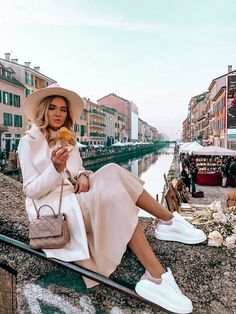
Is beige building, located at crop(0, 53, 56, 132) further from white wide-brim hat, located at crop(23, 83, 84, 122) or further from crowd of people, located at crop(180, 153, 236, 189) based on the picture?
white wide-brim hat, located at crop(23, 83, 84, 122)

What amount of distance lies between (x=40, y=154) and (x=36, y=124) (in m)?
0.23

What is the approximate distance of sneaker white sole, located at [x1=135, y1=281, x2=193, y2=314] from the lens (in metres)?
1.68

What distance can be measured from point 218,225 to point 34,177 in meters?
1.32

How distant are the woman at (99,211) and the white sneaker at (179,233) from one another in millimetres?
263

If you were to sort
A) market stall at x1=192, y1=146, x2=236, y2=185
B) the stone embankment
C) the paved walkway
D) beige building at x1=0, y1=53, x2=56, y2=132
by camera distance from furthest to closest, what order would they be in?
1. beige building at x1=0, y1=53, x2=56, y2=132
2. market stall at x1=192, y1=146, x2=236, y2=185
3. the paved walkway
4. the stone embankment

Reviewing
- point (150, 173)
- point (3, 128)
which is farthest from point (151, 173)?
point (3, 128)

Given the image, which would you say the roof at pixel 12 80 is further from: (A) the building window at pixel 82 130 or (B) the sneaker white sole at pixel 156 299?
(B) the sneaker white sole at pixel 156 299

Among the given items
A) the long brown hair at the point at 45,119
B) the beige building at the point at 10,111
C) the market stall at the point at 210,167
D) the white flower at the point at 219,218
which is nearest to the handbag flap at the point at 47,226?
the long brown hair at the point at 45,119

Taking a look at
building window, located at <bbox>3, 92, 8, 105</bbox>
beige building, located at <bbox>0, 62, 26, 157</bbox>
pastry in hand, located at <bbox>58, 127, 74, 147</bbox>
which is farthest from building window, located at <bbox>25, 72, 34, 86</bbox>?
pastry in hand, located at <bbox>58, 127, 74, 147</bbox>

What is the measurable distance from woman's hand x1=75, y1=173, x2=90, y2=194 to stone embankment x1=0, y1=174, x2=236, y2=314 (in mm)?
487

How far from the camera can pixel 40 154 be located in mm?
1853

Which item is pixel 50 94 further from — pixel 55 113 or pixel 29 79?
pixel 29 79

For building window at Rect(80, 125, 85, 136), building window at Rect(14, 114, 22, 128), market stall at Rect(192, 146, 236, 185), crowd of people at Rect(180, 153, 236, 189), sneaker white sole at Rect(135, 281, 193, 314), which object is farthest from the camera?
building window at Rect(80, 125, 85, 136)

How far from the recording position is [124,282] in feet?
6.14
